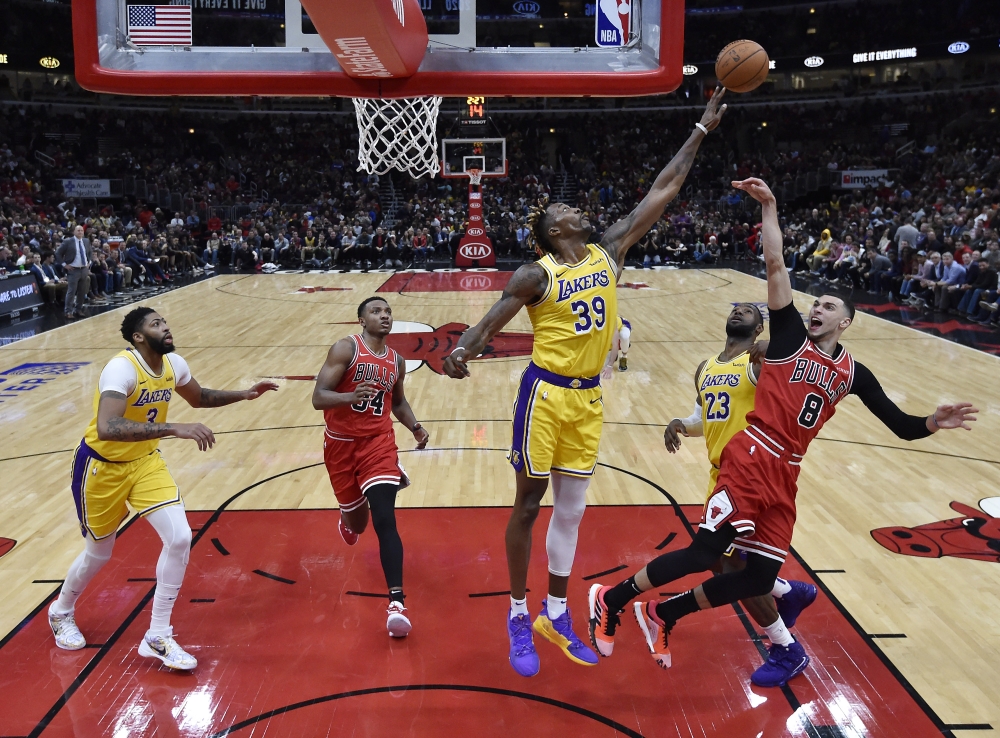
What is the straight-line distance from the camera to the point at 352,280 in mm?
20422

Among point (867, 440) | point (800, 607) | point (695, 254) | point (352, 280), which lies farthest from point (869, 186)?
point (800, 607)

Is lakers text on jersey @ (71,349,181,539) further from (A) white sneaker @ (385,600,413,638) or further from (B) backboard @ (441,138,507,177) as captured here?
(B) backboard @ (441,138,507,177)

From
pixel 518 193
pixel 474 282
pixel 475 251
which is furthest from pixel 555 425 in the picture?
pixel 518 193

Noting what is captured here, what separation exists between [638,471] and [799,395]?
326 cm

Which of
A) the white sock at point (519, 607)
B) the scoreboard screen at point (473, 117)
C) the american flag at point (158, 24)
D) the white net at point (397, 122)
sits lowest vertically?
the white sock at point (519, 607)

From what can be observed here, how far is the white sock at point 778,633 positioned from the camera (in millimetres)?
3870

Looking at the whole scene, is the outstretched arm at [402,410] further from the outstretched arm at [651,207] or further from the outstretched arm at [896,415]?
the outstretched arm at [896,415]

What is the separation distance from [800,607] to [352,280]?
17.3 meters

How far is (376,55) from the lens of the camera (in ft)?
Result: 19.3

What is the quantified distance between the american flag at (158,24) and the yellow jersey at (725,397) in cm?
449

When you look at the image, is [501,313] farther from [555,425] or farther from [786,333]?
[786,333]

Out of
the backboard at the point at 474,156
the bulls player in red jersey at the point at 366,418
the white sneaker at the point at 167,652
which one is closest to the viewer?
the white sneaker at the point at 167,652

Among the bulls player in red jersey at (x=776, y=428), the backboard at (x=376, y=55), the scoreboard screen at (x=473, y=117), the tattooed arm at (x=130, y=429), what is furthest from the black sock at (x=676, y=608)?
the scoreboard screen at (x=473, y=117)

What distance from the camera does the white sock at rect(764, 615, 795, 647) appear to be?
3.87 m
